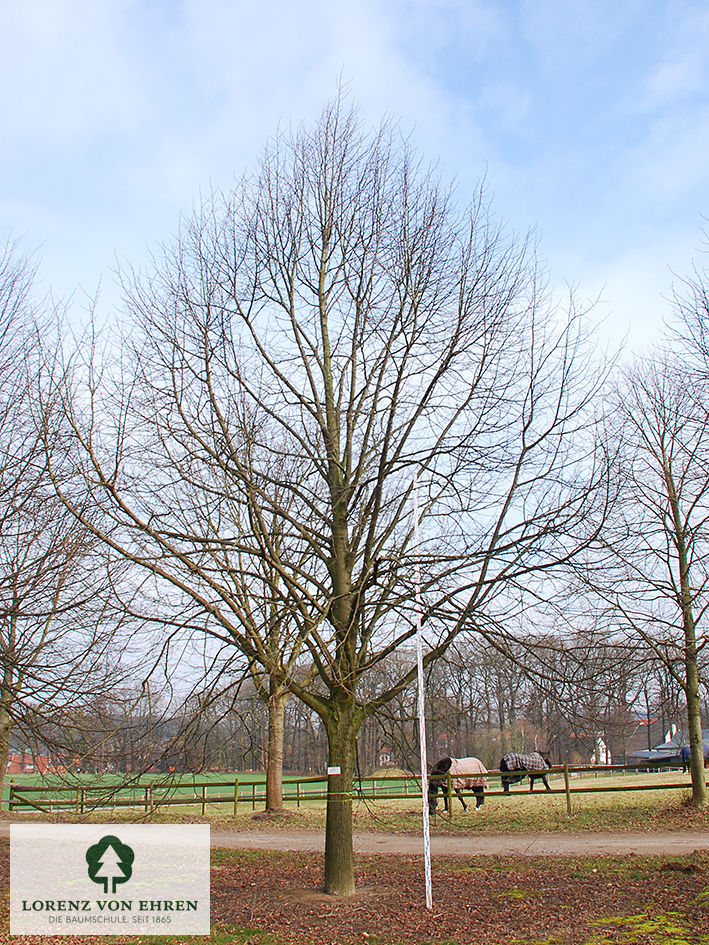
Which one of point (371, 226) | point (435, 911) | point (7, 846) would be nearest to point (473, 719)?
point (435, 911)

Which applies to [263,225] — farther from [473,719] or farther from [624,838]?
[624,838]

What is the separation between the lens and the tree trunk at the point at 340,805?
9047 mm

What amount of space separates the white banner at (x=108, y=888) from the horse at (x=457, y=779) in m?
5.19

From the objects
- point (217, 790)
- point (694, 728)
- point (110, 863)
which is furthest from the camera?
point (217, 790)

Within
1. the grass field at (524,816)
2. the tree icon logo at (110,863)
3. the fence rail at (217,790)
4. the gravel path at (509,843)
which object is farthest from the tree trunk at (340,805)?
the grass field at (524,816)

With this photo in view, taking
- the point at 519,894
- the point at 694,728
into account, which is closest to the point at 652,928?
the point at 519,894

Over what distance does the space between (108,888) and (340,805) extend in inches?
124

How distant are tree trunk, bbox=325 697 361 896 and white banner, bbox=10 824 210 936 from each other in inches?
59.2

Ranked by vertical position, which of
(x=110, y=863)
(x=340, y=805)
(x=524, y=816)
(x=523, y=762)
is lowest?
(x=524, y=816)

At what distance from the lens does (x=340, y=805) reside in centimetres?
906

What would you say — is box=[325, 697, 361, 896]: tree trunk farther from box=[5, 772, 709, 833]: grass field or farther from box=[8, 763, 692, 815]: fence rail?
box=[5, 772, 709, 833]: grass field

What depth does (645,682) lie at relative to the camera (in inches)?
659

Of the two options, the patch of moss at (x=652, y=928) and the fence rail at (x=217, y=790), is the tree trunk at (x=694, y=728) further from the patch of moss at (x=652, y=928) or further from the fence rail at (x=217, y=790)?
the patch of moss at (x=652, y=928)

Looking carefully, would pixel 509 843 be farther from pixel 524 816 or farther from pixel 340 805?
pixel 340 805
